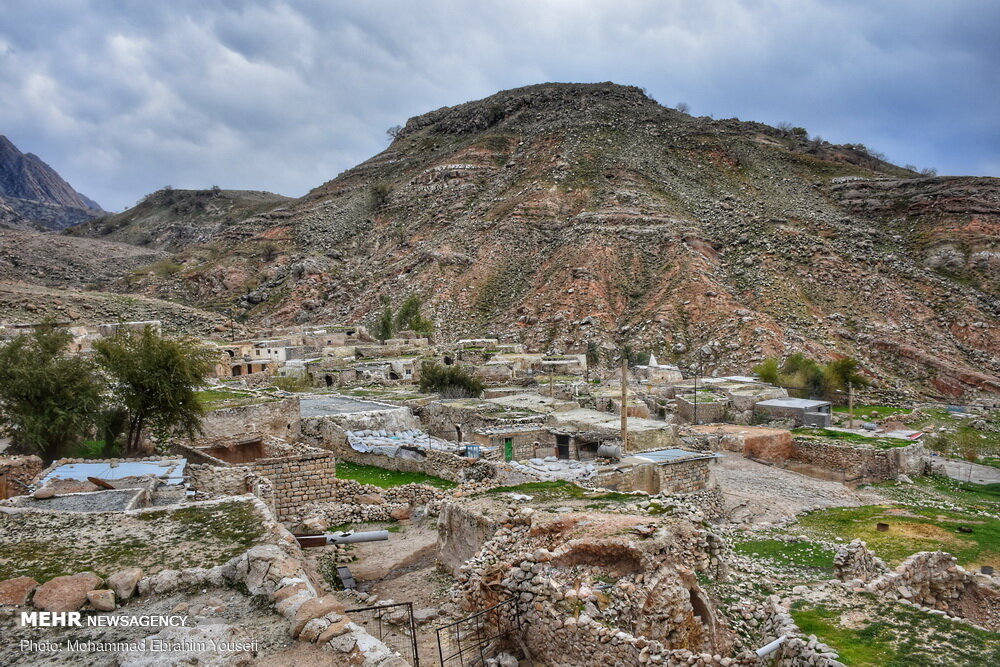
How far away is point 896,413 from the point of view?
30094 mm

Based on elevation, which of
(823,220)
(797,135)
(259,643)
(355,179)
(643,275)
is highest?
(797,135)

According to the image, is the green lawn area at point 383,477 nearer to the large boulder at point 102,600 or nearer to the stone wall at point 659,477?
the stone wall at point 659,477

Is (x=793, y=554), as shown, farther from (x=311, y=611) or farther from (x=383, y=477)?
(x=311, y=611)

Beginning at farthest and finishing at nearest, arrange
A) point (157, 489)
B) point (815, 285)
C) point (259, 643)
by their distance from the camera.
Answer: point (815, 285)
point (157, 489)
point (259, 643)

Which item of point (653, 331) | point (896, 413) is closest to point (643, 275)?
point (653, 331)

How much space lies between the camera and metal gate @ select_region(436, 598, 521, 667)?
5.99 metres

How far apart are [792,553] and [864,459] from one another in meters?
11.5

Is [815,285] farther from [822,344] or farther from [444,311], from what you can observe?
[444,311]

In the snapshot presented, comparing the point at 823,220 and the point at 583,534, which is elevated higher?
the point at 823,220

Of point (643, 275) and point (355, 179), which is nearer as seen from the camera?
point (643, 275)

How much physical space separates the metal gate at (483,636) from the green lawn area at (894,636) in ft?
9.39

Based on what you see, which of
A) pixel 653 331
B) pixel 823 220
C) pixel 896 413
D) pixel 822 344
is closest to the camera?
pixel 896 413

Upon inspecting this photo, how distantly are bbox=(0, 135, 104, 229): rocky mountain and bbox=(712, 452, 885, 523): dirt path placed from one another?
477ft

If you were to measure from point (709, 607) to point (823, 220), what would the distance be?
5845 centimetres
